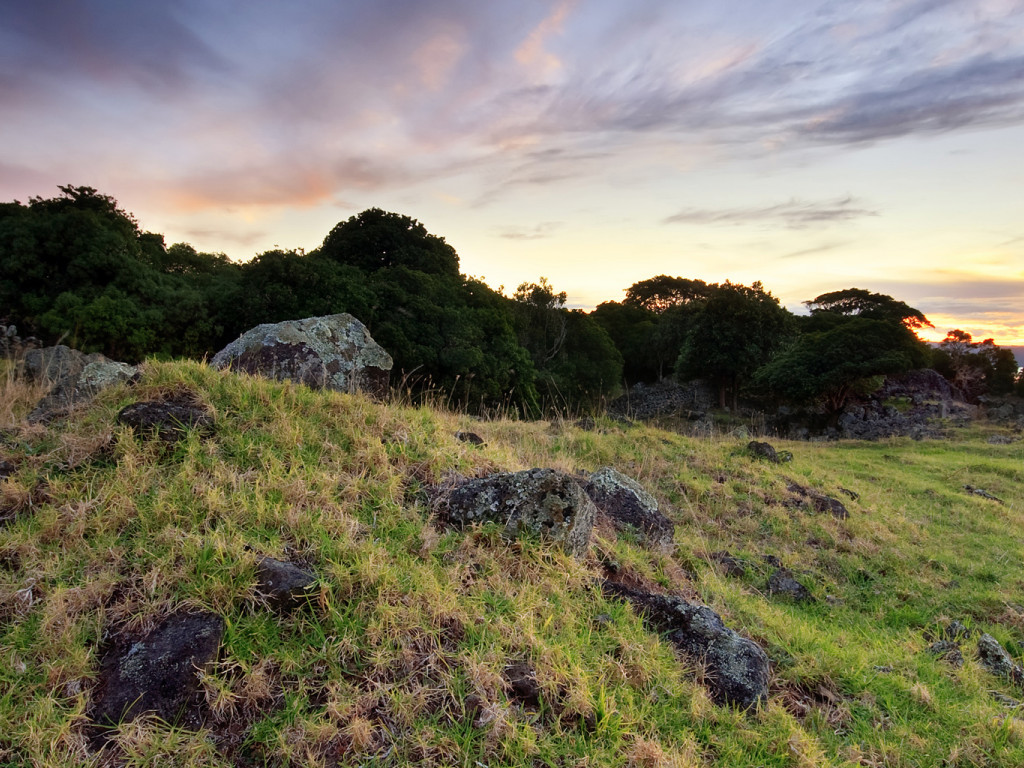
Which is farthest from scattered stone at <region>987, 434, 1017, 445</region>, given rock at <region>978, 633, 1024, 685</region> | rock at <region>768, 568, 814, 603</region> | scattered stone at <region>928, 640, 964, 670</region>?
scattered stone at <region>928, 640, 964, 670</region>

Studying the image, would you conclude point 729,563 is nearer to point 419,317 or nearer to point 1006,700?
point 1006,700

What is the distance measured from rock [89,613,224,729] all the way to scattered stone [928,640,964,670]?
503 centimetres

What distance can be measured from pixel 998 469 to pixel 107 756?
17.3 metres

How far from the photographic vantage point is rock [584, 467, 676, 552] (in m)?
5.38

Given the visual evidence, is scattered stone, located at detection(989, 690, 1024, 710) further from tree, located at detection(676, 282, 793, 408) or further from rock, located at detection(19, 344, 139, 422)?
tree, located at detection(676, 282, 793, 408)

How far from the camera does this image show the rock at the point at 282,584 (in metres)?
2.90

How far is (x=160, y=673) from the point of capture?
2480mm

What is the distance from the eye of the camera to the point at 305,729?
2352 millimetres

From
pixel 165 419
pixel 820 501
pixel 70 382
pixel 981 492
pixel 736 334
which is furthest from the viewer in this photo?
pixel 736 334

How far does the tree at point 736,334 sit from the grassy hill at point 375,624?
26.2 m

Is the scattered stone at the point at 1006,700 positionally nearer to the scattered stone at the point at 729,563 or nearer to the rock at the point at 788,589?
the rock at the point at 788,589

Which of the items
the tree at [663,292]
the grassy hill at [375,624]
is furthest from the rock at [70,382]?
the tree at [663,292]

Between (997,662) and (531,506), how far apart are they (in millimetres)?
3825

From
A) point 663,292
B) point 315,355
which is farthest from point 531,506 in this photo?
point 663,292
